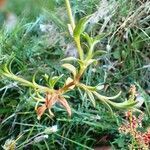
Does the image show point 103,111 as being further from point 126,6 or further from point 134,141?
point 126,6

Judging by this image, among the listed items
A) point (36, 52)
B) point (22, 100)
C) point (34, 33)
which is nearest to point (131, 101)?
point (22, 100)

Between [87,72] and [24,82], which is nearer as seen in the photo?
[24,82]

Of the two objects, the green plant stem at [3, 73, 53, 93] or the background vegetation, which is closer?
the green plant stem at [3, 73, 53, 93]

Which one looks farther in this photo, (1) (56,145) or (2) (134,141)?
(1) (56,145)

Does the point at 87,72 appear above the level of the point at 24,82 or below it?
below

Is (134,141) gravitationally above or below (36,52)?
below

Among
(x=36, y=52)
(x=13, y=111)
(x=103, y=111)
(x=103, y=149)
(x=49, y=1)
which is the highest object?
(x=49, y=1)

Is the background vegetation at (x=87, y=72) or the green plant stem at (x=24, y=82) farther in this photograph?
the background vegetation at (x=87, y=72)

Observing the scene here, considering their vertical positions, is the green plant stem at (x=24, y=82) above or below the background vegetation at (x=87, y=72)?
above

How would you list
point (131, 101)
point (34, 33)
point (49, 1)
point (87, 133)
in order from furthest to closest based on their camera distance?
1. point (34, 33)
2. point (87, 133)
3. point (131, 101)
4. point (49, 1)

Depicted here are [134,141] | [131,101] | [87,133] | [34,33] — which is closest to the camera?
[131,101]

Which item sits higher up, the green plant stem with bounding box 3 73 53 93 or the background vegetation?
the green plant stem with bounding box 3 73 53 93
